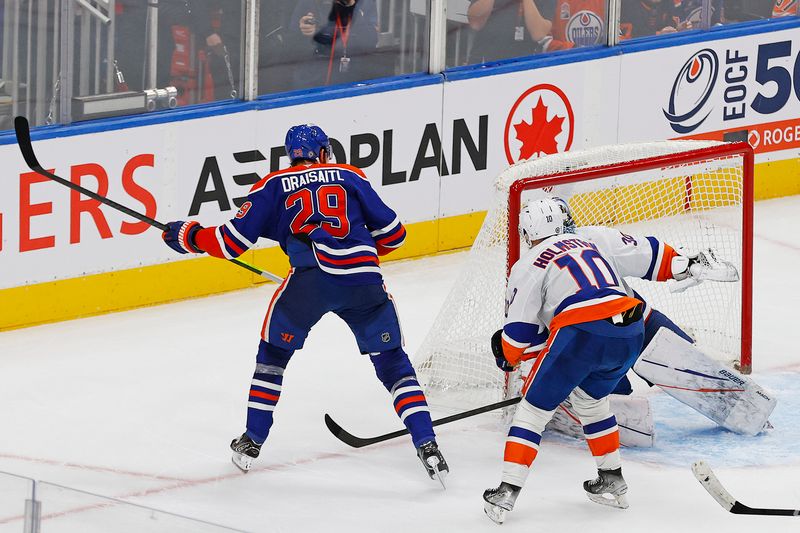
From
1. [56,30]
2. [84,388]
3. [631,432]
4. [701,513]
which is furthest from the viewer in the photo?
[56,30]

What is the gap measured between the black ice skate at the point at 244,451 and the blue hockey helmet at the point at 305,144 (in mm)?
938

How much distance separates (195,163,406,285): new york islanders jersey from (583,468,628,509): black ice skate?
0.94 metres

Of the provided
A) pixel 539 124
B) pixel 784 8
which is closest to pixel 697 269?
pixel 539 124

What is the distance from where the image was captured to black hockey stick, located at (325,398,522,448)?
5.90 m

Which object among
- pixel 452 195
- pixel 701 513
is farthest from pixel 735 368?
pixel 452 195

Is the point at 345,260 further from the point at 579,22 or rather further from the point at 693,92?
the point at 693,92

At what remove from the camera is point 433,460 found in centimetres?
557

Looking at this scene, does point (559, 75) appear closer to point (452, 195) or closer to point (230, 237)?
point (452, 195)

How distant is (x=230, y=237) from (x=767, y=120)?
184 inches

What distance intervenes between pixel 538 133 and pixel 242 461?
3354 mm

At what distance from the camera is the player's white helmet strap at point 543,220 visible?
5.40 m

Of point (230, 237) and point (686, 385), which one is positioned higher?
point (230, 237)

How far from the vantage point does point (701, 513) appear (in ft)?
18.0

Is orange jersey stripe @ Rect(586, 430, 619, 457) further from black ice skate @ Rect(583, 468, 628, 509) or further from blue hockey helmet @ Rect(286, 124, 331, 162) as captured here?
blue hockey helmet @ Rect(286, 124, 331, 162)
